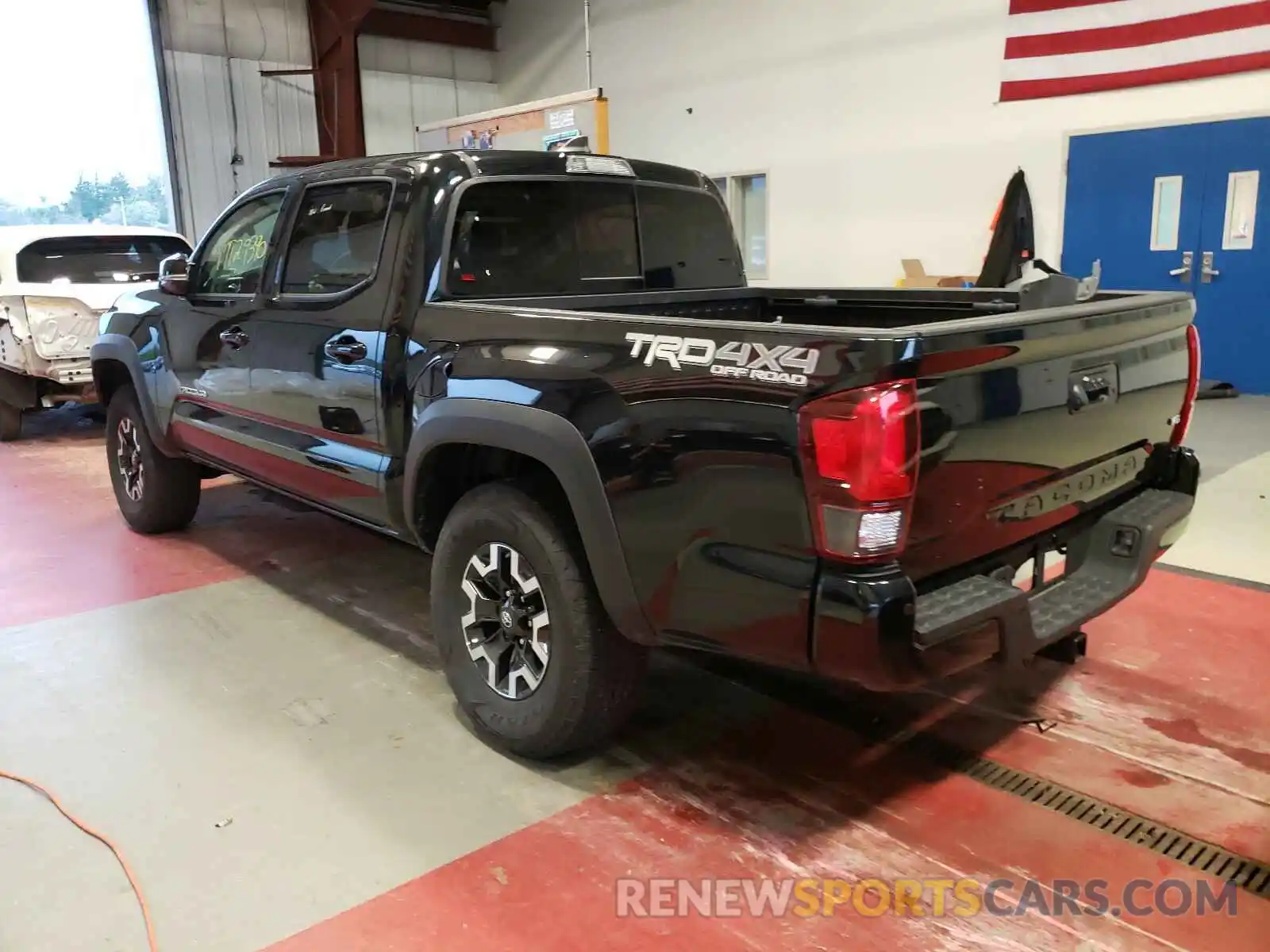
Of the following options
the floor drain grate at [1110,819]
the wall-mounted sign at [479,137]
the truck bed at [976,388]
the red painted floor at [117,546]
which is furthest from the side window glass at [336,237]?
the wall-mounted sign at [479,137]

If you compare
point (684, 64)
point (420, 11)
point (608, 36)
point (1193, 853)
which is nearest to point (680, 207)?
point (1193, 853)

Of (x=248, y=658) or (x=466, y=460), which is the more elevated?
(x=466, y=460)

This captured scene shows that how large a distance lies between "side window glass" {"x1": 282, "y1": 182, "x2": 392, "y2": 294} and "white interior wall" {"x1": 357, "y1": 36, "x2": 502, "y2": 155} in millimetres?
10930

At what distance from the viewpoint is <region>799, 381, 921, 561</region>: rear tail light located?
1.93m

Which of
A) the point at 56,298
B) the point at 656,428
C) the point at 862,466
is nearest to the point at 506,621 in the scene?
the point at 656,428

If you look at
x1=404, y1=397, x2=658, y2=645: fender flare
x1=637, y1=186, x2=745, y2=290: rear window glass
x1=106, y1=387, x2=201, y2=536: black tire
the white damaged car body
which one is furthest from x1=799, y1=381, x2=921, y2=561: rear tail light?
the white damaged car body

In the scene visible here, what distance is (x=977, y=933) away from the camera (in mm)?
2135

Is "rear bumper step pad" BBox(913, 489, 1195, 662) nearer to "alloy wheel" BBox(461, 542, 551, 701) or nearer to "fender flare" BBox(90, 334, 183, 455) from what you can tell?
"alloy wheel" BBox(461, 542, 551, 701)

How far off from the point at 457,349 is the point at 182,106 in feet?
38.1

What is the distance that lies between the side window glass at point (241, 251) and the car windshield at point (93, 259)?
13.8 ft

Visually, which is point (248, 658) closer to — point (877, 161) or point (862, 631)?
point (862, 631)

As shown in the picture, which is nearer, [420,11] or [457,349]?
[457,349]

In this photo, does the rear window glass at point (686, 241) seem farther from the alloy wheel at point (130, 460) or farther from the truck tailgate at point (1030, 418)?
the alloy wheel at point (130, 460)

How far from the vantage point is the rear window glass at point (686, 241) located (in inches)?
146
